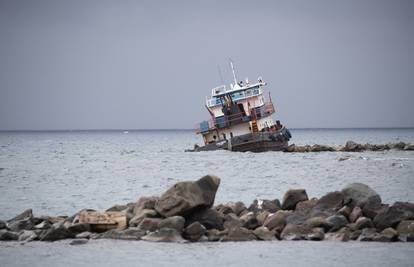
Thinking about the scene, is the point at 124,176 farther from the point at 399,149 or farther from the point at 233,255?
the point at 399,149

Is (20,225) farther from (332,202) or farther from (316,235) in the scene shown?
(332,202)

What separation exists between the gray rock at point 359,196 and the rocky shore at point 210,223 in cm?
2

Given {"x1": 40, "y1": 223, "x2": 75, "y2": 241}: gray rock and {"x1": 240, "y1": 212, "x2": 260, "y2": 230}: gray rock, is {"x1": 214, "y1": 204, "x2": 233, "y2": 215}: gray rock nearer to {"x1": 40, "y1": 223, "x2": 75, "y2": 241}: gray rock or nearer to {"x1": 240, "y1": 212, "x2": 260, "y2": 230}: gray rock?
{"x1": 240, "y1": 212, "x2": 260, "y2": 230}: gray rock

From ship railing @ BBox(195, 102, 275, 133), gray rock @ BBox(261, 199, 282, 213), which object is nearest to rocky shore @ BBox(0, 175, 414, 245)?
gray rock @ BBox(261, 199, 282, 213)

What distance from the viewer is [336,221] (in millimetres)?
Answer: 14898

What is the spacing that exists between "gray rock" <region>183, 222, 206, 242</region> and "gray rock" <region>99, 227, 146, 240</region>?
2.86 ft

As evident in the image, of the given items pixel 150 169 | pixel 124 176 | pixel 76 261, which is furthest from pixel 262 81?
pixel 76 261

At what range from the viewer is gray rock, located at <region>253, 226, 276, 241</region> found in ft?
48.1

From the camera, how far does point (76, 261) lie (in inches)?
495

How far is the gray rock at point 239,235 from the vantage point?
47.6ft

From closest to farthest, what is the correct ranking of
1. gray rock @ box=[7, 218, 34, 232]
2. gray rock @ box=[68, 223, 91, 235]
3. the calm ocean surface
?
the calm ocean surface
gray rock @ box=[68, 223, 91, 235]
gray rock @ box=[7, 218, 34, 232]

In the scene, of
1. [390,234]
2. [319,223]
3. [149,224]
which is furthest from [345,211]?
[149,224]

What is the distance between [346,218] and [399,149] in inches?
2010

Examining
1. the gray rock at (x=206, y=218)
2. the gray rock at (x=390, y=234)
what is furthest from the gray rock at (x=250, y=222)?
the gray rock at (x=390, y=234)
